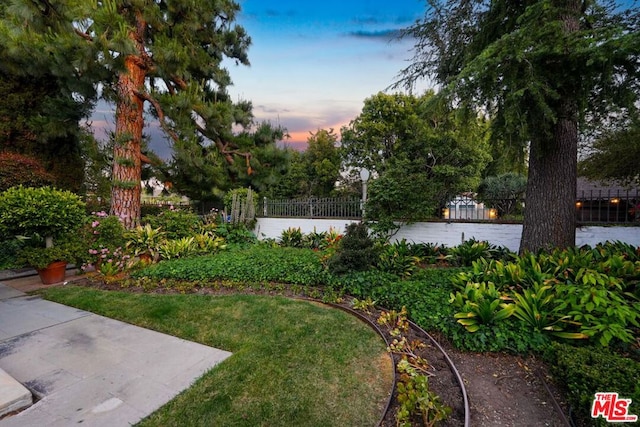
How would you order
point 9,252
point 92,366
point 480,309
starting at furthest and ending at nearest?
point 9,252 → point 480,309 → point 92,366

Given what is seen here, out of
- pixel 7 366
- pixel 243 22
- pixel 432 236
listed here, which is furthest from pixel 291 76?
pixel 7 366

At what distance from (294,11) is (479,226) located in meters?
7.32

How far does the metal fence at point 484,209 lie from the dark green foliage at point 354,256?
2.33m

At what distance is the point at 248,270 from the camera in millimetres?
4984

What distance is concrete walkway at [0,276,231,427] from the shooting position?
1.86 metres

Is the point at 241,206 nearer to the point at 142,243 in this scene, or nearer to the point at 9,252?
the point at 142,243

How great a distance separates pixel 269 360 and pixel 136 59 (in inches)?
311

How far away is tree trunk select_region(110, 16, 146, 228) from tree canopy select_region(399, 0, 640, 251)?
7087mm

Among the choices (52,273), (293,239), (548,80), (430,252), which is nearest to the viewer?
(548,80)

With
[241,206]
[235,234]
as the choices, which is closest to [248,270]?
[235,234]

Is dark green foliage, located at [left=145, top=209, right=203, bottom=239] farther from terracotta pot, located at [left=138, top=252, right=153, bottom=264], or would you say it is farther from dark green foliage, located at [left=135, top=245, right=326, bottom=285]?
dark green foliage, located at [left=135, top=245, right=326, bottom=285]

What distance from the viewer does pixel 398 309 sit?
3422 mm

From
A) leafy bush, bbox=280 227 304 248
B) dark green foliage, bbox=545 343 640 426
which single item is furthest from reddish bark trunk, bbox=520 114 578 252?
leafy bush, bbox=280 227 304 248

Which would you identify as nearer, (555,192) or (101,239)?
(555,192)
